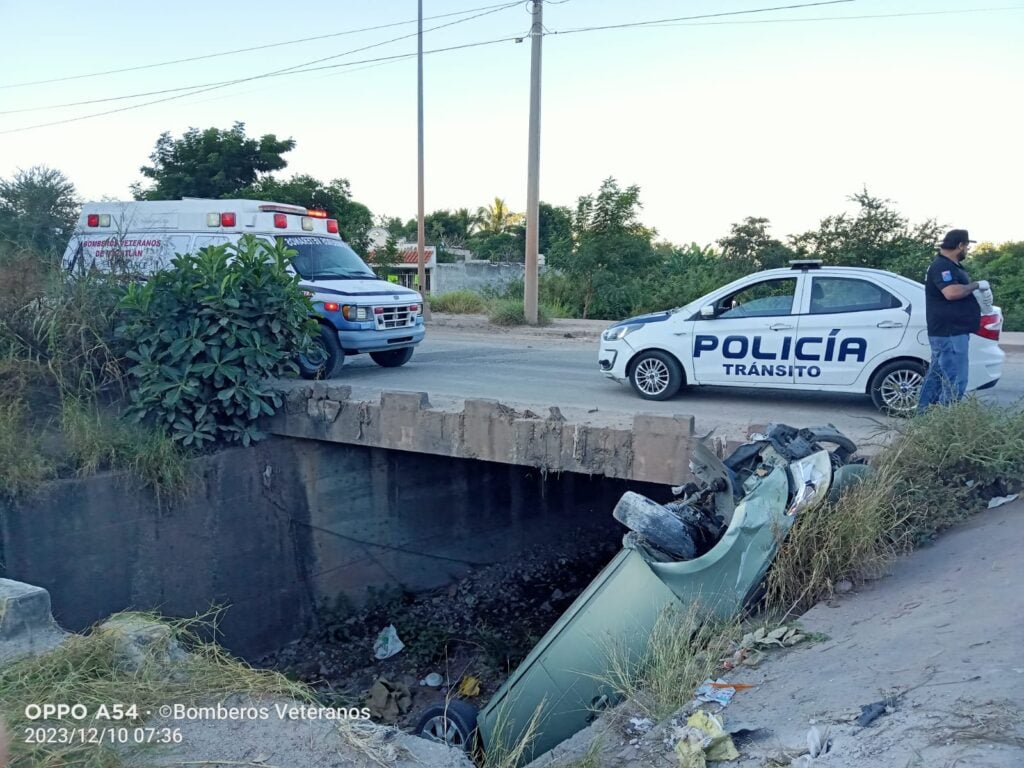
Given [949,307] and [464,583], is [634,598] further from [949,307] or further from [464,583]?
[464,583]

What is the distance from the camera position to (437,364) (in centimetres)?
1257

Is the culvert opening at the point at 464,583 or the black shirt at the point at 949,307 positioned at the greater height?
the black shirt at the point at 949,307

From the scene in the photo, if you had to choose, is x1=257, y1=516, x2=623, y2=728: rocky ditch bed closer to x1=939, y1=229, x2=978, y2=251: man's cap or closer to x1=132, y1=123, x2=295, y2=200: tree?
x1=939, y1=229, x2=978, y2=251: man's cap

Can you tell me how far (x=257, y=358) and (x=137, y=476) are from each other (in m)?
1.63

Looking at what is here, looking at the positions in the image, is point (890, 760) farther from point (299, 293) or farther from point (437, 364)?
point (437, 364)

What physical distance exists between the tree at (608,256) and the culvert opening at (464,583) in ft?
39.4

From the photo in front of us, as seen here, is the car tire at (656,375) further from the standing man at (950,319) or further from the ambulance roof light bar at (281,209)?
the ambulance roof light bar at (281,209)

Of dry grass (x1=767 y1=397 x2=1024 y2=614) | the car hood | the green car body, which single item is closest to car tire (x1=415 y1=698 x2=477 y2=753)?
the green car body

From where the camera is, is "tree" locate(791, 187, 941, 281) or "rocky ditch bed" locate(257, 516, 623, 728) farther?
"tree" locate(791, 187, 941, 281)

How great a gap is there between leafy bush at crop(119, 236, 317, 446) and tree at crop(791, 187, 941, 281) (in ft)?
53.6

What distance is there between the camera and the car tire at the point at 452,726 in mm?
5039

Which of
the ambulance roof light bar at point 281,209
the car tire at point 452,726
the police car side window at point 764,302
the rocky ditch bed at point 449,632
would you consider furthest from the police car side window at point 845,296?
the ambulance roof light bar at point 281,209

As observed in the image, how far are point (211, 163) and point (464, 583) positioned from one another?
21.0 meters

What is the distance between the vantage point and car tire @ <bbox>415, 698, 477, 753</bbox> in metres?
5.04
